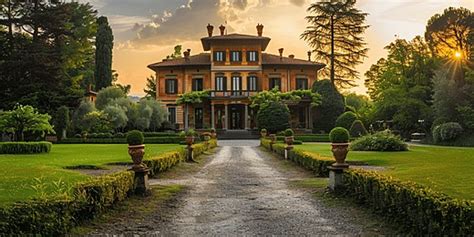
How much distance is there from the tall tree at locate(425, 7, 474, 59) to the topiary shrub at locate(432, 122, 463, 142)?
16310 mm

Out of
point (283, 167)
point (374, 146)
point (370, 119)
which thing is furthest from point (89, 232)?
point (370, 119)

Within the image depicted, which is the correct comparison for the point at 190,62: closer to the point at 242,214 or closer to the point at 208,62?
the point at 208,62

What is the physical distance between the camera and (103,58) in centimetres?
5759

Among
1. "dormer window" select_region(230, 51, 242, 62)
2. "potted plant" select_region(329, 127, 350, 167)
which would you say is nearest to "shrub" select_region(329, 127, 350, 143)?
"potted plant" select_region(329, 127, 350, 167)

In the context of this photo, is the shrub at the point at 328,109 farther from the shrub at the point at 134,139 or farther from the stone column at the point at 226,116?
the shrub at the point at 134,139

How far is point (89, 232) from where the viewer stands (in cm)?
743

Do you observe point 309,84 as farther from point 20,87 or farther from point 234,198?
point 234,198

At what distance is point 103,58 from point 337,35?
79.8ft

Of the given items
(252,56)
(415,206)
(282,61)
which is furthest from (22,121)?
(282,61)

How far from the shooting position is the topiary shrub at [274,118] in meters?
45.1

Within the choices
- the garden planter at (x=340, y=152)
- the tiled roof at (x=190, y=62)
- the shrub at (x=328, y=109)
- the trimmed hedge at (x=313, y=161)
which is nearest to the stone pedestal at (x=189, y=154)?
the trimmed hedge at (x=313, y=161)

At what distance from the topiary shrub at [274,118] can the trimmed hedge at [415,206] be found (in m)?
35.1

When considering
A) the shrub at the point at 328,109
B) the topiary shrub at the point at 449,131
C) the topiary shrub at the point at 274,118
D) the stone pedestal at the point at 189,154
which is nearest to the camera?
the stone pedestal at the point at 189,154

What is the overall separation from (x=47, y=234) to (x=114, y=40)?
55.6 metres
